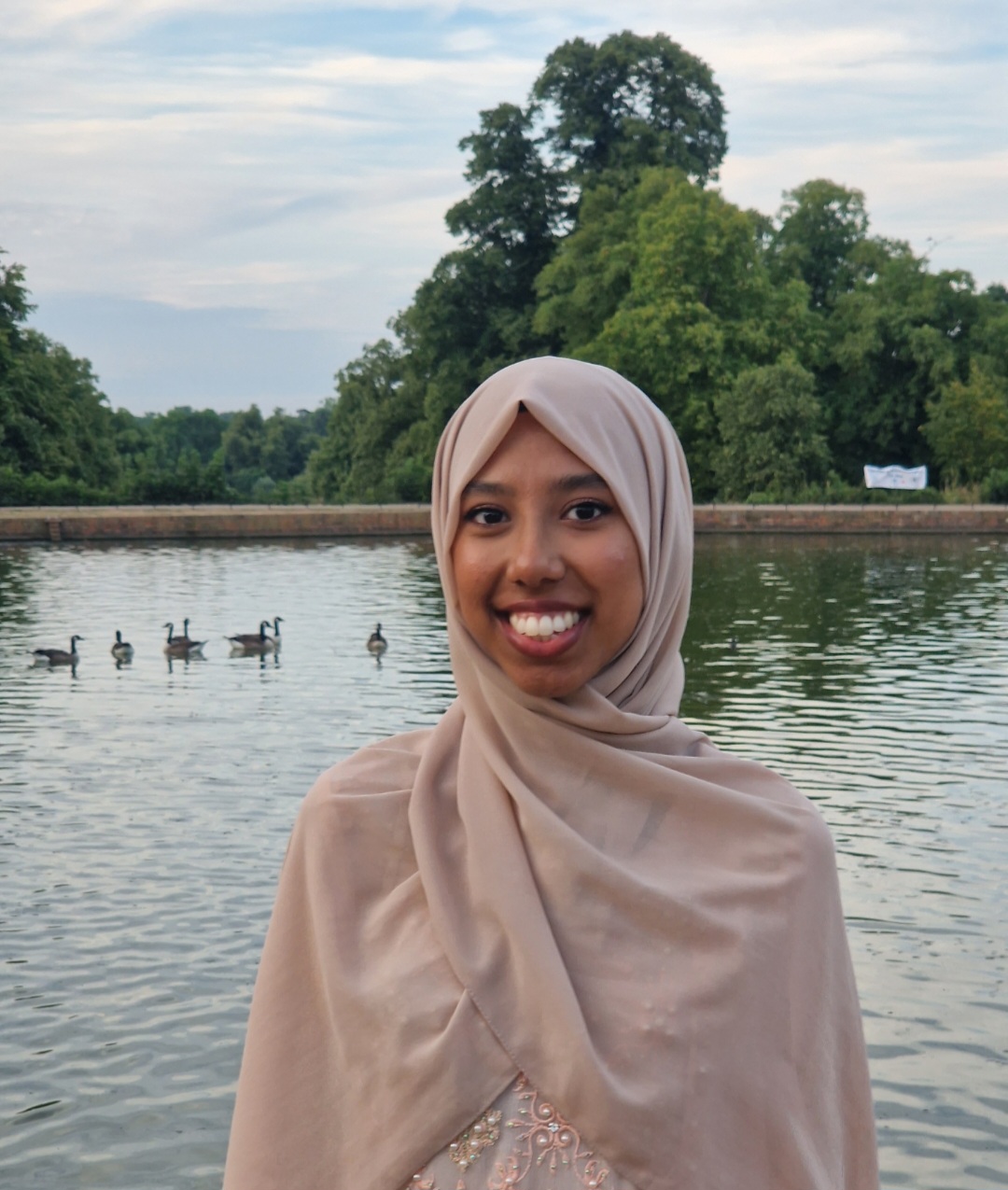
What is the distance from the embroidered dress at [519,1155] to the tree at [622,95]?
53509 mm

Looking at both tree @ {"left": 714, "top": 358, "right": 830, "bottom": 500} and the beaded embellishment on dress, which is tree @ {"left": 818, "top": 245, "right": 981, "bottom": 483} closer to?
tree @ {"left": 714, "top": 358, "right": 830, "bottom": 500}

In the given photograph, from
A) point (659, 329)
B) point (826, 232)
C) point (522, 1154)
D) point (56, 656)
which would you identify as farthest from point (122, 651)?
point (826, 232)

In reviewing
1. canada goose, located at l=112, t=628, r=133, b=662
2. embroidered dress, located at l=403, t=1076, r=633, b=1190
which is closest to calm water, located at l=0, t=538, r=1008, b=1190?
canada goose, located at l=112, t=628, r=133, b=662

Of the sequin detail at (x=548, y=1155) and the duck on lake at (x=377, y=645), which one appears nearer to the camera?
the sequin detail at (x=548, y=1155)

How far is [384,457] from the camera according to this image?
56719 mm

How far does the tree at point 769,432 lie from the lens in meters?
43.8

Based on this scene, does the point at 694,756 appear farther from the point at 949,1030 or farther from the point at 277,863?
the point at 277,863

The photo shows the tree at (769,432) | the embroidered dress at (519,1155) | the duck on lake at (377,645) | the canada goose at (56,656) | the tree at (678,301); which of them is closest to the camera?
the embroidered dress at (519,1155)

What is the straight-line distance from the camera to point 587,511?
182 cm

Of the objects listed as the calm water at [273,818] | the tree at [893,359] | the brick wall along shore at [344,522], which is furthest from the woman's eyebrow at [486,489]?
the tree at [893,359]

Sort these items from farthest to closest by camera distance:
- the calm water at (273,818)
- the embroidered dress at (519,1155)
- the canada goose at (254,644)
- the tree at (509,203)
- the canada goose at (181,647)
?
the tree at (509,203)
the canada goose at (254,644)
the canada goose at (181,647)
the calm water at (273,818)
the embroidered dress at (519,1155)

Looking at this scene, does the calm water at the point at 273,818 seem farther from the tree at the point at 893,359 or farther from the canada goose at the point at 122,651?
the tree at the point at 893,359

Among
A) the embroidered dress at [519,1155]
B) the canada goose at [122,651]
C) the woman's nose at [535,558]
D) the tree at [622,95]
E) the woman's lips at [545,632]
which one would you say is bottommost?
the canada goose at [122,651]

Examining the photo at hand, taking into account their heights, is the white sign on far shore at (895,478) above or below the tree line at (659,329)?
below
